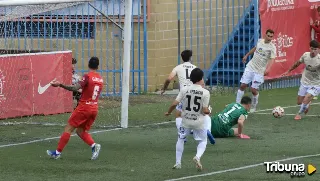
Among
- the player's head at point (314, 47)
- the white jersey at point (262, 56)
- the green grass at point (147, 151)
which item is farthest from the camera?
the white jersey at point (262, 56)

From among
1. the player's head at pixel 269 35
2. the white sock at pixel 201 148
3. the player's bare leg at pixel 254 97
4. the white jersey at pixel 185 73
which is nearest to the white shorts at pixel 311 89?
the player's bare leg at pixel 254 97

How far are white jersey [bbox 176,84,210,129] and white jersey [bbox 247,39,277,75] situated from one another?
793 centimetres

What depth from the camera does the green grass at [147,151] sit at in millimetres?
15656

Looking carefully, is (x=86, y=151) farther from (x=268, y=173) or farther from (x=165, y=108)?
(x=165, y=108)

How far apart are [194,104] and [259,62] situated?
26.7 feet

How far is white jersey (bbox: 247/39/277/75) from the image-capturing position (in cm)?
2366

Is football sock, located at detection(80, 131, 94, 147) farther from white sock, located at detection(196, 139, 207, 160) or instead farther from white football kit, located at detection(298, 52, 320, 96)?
white football kit, located at detection(298, 52, 320, 96)

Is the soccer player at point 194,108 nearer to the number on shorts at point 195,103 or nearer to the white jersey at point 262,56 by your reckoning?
the number on shorts at point 195,103

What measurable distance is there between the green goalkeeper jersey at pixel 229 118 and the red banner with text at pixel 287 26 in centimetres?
884

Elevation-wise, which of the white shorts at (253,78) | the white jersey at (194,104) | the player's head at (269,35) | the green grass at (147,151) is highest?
the player's head at (269,35)

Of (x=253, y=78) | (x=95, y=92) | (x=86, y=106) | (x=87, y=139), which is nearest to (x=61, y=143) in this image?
(x=87, y=139)

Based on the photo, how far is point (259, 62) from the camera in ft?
78.1

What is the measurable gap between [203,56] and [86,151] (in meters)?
11.8

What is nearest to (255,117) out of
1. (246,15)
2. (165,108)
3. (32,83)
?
(165,108)
